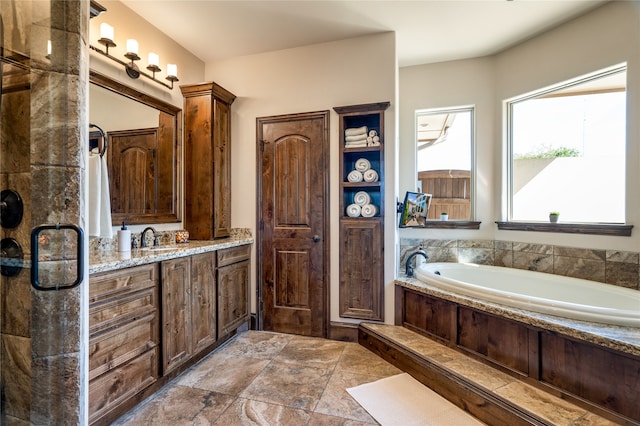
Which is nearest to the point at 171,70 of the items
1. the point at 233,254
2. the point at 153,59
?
the point at 153,59

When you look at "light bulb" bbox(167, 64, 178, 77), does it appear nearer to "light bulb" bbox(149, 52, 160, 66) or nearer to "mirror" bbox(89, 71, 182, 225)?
"light bulb" bbox(149, 52, 160, 66)

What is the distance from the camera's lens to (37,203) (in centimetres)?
96

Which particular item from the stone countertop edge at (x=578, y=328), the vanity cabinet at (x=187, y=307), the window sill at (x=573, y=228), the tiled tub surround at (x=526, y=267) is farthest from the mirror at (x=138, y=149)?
the window sill at (x=573, y=228)

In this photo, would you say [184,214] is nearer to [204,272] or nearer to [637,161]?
[204,272]

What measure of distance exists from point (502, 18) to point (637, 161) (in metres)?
1.55

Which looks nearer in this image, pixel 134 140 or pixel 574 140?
pixel 134 140

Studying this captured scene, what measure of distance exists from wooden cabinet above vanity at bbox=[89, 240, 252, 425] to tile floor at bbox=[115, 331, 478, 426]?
148 mm

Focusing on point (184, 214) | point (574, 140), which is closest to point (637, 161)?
point (574, 140)

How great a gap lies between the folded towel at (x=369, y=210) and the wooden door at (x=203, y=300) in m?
1.38

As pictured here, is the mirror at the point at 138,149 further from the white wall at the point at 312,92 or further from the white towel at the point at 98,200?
the white wall at the point at 312,92

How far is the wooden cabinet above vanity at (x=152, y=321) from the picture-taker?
1573 millimetres

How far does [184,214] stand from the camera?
2.89 m

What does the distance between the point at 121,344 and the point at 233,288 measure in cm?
114

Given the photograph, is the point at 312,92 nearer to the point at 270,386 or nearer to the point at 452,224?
the point at 452,224
